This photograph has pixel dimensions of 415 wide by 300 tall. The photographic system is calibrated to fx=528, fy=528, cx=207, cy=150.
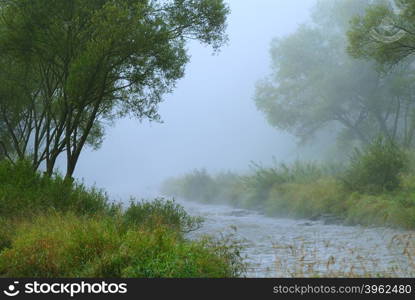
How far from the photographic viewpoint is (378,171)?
26172mm

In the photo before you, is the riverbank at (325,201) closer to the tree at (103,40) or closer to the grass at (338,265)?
the grass at (338,265)

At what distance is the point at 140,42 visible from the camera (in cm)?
1883

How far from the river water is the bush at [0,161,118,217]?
12.5 feet

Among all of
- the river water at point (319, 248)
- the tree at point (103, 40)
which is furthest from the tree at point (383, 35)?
the river water at point (319, 248)

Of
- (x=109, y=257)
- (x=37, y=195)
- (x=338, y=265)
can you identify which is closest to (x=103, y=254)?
(x=109, y=257)

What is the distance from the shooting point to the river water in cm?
1045

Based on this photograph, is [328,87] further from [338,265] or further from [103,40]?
[338,265]

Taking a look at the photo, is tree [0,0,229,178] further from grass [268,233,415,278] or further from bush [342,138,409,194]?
bush [342,138,409,194]

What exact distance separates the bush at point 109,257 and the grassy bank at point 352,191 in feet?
39.3

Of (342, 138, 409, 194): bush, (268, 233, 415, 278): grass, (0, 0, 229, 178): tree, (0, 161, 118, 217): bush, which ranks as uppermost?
(0, 0, 229, 178): tree

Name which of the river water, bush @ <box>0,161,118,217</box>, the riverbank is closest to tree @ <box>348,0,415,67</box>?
the riverbank

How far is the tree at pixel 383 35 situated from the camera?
24.5m

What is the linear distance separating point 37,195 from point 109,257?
323 inches

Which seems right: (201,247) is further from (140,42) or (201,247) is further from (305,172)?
(305,172)
